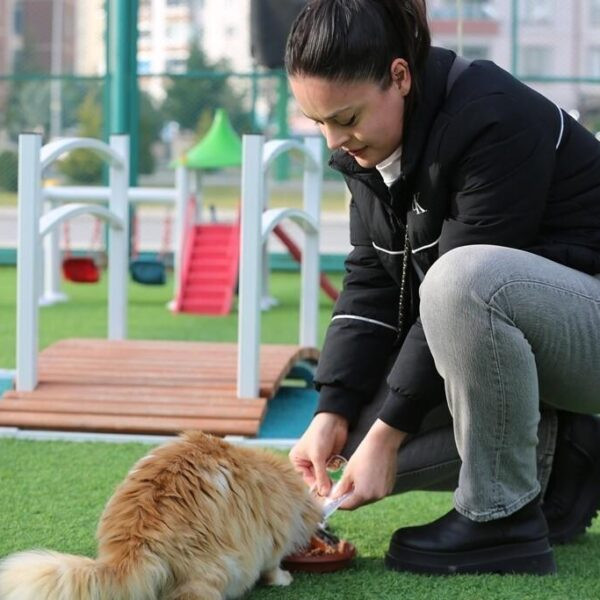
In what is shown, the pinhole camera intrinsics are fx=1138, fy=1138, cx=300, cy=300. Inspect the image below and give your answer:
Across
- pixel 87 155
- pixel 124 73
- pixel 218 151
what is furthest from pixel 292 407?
pixel 87 155

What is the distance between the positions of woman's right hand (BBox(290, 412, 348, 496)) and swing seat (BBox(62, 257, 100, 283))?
450 centimetres

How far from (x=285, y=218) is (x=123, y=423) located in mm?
1107

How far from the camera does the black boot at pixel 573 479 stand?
2537mm

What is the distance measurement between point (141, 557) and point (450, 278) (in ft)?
2.46

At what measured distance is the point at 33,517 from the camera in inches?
105

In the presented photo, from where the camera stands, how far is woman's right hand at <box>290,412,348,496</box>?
2381 millimetres

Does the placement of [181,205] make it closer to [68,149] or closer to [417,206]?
[68,149]

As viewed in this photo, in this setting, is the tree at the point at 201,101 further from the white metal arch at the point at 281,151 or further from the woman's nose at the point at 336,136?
the woman's nose at the point at 336,136

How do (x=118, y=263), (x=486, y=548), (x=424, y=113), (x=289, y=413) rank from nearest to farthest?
(x=424, y=113) → (x=486, y=548) → (x=289, y=413) → (x=118, y=263)

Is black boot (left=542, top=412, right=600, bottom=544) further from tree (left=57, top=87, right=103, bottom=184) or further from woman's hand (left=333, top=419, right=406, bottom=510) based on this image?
tree (left=57, top=87, right=103, bottom=184)

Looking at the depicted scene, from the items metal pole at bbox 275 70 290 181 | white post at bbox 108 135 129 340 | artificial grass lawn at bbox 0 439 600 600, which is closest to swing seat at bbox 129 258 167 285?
white post at bbox 108 135 129 340

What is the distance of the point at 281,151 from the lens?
4.15m

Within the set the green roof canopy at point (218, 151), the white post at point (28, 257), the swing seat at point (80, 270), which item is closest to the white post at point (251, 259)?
the white post at point (28, 257)

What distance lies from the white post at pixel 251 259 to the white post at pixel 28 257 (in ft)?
2.27
